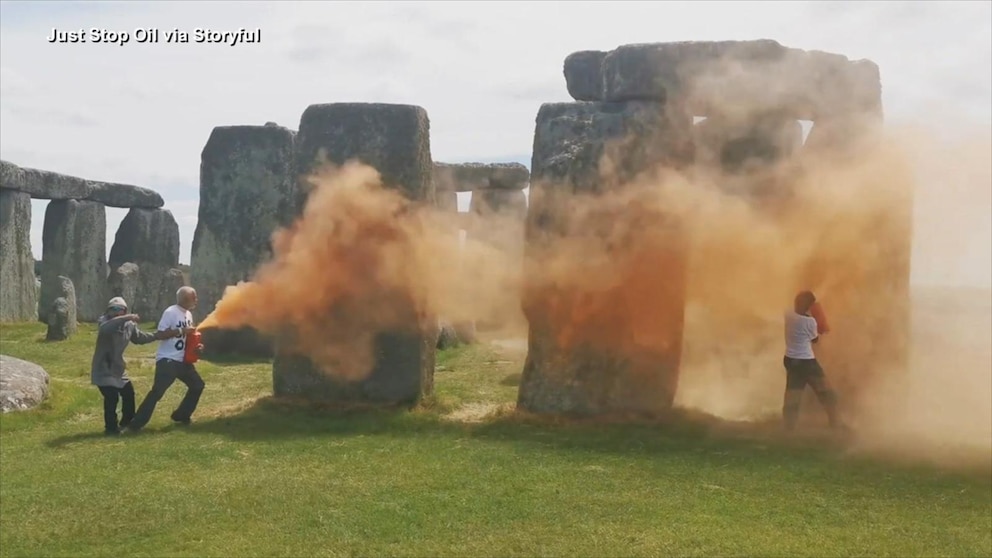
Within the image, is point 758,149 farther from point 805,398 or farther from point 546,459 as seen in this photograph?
point 546,459

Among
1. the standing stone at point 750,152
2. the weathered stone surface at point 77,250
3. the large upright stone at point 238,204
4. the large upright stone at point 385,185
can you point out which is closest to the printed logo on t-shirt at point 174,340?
the large upright stone at point 385,185

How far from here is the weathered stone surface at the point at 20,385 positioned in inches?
472

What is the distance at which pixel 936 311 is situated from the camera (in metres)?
18.2

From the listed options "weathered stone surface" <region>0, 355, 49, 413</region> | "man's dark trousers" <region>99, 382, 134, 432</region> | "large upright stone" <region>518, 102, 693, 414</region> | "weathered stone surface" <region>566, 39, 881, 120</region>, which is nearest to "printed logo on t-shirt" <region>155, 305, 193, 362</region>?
"man's dark trousers" <region>99, 382, 134, 432</region>

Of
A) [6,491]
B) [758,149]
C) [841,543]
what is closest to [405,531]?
[841,543]

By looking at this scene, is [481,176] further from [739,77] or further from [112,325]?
[112,325]

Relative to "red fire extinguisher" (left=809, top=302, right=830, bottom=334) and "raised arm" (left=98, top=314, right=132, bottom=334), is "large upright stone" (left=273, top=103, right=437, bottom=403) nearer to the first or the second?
"raised arm" (left=98, top=314, right=132, bottom=334)

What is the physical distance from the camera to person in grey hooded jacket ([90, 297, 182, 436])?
11320mm

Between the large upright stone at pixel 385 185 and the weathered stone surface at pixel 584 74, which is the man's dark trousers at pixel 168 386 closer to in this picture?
the large upright stone at pixel 385 185

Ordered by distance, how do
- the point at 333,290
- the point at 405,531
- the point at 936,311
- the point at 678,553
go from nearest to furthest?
the point at 678,553 → the point at 405,531 → the point at 333,290 → the point at 936,311

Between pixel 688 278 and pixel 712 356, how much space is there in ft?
6.31

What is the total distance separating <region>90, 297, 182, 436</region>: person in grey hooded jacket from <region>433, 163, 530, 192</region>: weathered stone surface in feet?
53.0

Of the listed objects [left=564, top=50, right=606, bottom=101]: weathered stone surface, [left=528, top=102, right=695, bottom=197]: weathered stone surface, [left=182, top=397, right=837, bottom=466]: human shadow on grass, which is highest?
[left=564, top=50, right=606, bottom=101]: weathered stone surface

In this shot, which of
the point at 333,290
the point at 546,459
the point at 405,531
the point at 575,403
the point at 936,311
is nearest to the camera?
the point at 405,531
